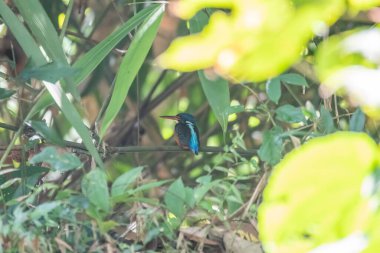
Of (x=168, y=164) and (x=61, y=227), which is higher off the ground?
(x=61, y=227)

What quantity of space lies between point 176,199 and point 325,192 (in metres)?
0.94

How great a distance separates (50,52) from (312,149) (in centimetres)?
148

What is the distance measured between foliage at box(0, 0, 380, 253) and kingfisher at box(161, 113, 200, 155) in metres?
0.25

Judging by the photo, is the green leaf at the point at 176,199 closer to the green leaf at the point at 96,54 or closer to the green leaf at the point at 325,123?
the green leaf at the point at 325,123

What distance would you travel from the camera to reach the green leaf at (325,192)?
611 millimetres

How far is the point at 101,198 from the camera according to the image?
1445 millimetres

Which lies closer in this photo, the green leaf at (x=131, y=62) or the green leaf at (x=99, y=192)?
the green leaf at (x=99, y=192)

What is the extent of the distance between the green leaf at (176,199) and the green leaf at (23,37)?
2.01ft

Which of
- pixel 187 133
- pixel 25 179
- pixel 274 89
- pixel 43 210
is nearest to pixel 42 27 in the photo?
pixel 25 179

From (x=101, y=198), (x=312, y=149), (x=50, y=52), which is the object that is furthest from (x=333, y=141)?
(x=50, y=52)

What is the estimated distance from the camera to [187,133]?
3562 millimetres

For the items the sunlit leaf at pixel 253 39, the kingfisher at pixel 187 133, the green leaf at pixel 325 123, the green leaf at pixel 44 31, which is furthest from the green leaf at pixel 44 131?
the sunlit leaf at pixel 253 39

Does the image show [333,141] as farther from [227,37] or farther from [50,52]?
[50,52]

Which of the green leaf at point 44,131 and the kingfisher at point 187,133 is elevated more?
the green leaf at point 44,131
